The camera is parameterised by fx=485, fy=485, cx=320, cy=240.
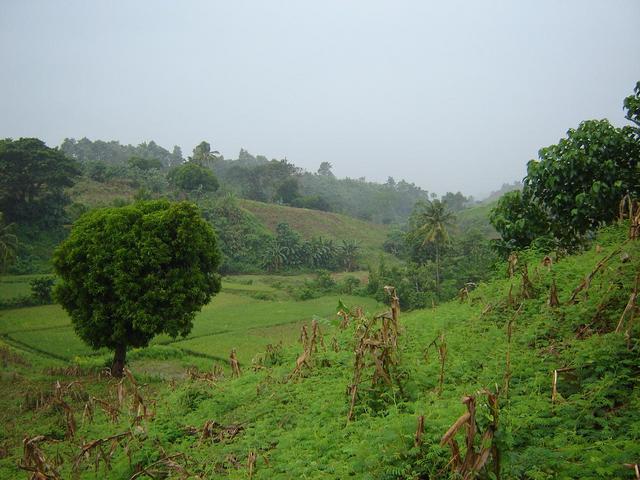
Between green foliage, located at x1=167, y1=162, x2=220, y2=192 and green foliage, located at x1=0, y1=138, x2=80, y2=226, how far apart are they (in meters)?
15.6

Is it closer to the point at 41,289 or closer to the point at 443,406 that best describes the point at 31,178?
the point at 41,289

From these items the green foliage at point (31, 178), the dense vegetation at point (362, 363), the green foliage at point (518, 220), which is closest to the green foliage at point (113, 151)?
the green foliage at point (31, 178)

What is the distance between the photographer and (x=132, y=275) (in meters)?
15.6

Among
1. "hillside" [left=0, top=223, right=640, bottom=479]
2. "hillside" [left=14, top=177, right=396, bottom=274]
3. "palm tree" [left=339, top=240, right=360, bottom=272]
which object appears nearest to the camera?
"hillside" [left=0, top=223, right=640, bottom=479]

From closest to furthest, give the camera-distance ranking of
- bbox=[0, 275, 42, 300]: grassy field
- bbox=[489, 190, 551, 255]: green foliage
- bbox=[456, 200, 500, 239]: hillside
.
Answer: bbox=[489, 190, 551, 255]: green foliage < bbox=[0, 275, 42, 300]: grassy field < bbox=[456, 200, 500, 239]: hillside

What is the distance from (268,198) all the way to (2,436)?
2853 inches

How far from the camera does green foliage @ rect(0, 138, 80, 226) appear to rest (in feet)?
133

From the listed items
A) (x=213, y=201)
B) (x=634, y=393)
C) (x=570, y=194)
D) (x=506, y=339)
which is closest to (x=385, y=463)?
(x=634, y=393)

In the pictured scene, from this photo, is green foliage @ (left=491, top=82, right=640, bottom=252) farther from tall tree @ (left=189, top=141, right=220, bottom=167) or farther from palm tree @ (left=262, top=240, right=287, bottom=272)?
tall tree @ (left=189, top=141, right=220, bottom=167)

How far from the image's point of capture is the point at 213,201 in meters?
57.5

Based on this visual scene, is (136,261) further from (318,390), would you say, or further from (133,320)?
(318,390)

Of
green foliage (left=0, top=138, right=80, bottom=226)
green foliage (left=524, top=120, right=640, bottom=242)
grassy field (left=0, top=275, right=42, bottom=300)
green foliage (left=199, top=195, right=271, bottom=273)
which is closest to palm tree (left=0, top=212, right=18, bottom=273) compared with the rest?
grassy field (left=0, top=275, right=42, bottom=300)

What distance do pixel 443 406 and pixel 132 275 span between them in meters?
12.9

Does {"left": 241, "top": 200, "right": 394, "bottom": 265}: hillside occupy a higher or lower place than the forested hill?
lower
